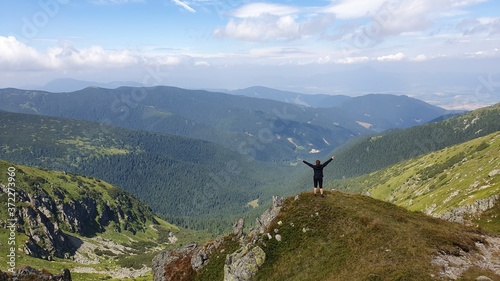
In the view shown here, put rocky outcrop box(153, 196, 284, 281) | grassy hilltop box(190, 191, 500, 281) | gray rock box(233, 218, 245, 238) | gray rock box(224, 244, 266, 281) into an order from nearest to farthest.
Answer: grassy hilltop box(190, 191, 500, 281) → gray rock box(224, 244, 266, 281) → rocky outcrop box(153, 196, 284, 281) → gray rock box(233, 218, 245, 238)

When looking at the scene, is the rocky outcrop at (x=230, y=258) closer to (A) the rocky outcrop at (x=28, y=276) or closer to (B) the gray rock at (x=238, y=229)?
(B) the gray rock at (x=238, y=229)

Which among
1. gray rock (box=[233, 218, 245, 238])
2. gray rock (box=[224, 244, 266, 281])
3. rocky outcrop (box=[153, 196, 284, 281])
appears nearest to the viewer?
gray rock (box=[224, 244, 266, 281])

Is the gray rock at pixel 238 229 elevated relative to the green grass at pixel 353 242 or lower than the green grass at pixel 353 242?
lower

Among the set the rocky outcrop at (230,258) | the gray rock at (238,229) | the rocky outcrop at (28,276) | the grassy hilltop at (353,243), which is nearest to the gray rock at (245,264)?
the rocky outcrop at (230,258)

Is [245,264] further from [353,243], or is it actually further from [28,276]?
[28,276]

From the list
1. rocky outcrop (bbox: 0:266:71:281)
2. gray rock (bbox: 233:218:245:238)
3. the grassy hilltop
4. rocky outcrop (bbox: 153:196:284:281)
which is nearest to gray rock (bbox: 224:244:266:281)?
rocky outcrop (bbox: 153:196:284:281)

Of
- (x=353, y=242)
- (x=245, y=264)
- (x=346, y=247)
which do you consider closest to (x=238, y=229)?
(x=245, y=264)

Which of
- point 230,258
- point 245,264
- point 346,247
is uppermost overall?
point 346,247

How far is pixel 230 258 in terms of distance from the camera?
43000 mm

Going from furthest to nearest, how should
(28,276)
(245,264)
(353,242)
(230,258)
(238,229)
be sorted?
(238,229) → (28,276) → (230,258) → (245,264) → (353,242)

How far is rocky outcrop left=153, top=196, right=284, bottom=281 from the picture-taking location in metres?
40.2

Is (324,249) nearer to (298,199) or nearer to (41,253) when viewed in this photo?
(298,199)

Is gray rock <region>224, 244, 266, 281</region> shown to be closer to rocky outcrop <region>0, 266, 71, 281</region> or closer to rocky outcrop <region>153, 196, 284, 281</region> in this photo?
rocky outcrop <region>153, 196, 284, 281</region>

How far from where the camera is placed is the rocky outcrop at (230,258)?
40.2 meters
